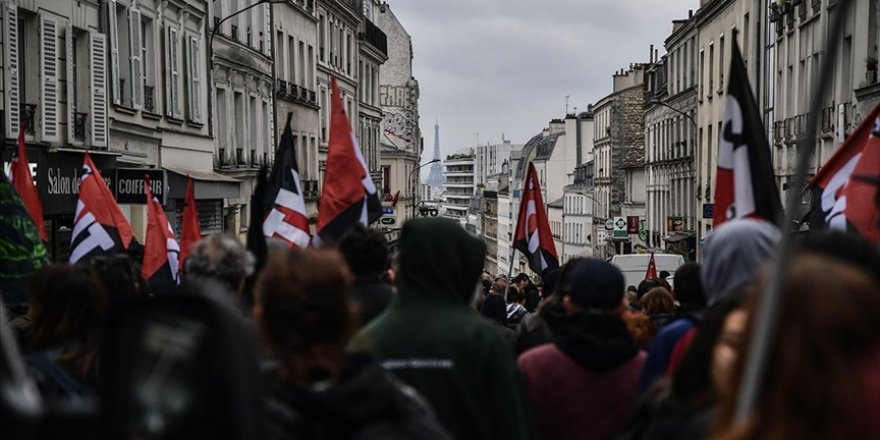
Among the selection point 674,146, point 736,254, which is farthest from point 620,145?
point 736,254

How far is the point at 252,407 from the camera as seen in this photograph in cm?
268

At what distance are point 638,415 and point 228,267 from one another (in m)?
2.56

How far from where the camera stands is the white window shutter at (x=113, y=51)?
24.2 meters

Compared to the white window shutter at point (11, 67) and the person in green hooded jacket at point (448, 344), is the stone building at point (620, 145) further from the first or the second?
the person in green hooded jacket at point (448, 344)

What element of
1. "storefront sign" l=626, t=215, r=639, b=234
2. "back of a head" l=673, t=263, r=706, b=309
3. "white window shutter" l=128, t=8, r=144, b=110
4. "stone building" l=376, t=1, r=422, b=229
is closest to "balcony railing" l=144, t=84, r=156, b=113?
"white window shutter" l=128, t=8, r=144, b=110

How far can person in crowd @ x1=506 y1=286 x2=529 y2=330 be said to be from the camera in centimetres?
1523

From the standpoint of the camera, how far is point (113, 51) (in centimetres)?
2442

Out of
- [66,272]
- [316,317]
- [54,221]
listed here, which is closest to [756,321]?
[316,317]

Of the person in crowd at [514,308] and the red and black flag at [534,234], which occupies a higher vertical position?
the red and black flag at [534,234]

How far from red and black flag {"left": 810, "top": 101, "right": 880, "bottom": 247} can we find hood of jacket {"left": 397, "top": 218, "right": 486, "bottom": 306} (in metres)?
3.73

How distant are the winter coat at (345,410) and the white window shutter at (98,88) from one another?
64.5 feet

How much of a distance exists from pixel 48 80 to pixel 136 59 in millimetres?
5714

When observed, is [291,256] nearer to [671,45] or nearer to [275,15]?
[275,15]

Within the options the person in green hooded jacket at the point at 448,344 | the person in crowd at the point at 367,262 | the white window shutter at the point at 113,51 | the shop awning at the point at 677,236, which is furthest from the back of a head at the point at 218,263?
the shop awning at the point at 677,236
